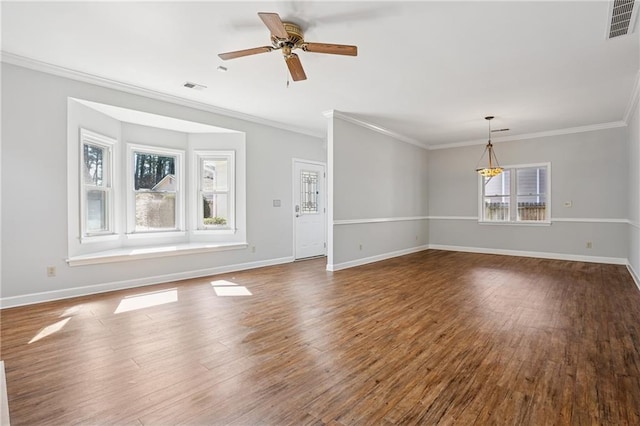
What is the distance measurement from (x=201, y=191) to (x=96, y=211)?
1.71m

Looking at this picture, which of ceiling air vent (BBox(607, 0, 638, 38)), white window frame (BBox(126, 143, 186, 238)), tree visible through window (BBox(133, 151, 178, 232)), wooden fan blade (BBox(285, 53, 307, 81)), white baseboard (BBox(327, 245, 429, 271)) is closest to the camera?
ceiling air vent (BBox(607, 0, 638, 38))

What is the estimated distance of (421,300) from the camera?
3.94m

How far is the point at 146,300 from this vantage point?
13.0ft

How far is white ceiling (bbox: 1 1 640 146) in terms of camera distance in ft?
8.88

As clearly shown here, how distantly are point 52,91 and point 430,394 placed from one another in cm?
518

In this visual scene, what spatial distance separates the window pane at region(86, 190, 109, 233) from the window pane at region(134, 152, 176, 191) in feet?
1.88

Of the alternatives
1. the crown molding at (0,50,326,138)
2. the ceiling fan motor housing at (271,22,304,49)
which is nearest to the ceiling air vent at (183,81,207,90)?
the crown molding at (0,50,326,138)

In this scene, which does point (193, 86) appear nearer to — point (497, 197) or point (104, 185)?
point (104, 185)

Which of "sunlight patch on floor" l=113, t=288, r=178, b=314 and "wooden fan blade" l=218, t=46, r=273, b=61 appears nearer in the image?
"wooden fan blade" l=218, t=46, r=273, b=61

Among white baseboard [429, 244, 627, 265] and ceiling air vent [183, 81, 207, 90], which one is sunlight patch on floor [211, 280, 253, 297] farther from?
white baseboard [429, 244, 627, 265]

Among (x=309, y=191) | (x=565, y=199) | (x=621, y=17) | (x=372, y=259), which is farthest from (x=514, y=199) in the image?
(x=621, y=17)

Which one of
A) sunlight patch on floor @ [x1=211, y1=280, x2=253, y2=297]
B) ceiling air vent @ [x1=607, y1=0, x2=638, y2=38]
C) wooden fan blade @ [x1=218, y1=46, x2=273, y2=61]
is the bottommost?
sunlight patch on floor @ [x1=211, y1=280, x2=253, y2=297]

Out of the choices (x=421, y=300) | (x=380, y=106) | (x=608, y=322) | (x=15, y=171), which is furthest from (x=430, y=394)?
(x=15, y=171)

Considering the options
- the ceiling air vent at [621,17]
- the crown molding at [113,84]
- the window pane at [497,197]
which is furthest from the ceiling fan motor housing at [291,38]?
the window pane at [497,197]
